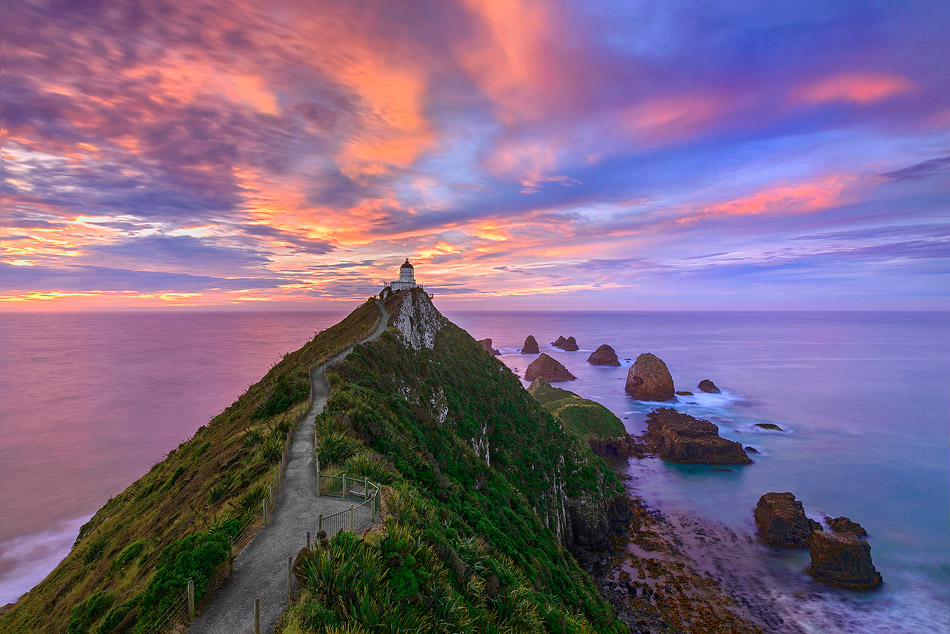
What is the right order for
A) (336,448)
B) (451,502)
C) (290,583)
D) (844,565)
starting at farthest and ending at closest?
1. (844,565)
2. (451,502)
3. (336,448)
4. (290,583)

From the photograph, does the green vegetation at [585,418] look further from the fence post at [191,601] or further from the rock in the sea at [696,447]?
the fence post at [191,601]

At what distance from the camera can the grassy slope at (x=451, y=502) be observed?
10.1 m

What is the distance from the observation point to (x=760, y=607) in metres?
36.5

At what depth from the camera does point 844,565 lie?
4047 centimetres

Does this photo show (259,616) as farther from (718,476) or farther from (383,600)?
(718,476)

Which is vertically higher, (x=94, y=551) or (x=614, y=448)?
(x=94, y=551)

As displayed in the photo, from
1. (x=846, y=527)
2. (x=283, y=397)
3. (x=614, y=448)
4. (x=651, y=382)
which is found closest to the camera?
(x=283, y=397)

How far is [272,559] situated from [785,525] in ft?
192

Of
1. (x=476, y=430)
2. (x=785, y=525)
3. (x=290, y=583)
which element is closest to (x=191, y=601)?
(x=290, y=583)

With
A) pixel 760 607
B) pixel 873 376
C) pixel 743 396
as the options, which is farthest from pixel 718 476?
pixel 873 376

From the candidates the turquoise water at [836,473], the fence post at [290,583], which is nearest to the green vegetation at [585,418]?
the turquoise water at [836,473]

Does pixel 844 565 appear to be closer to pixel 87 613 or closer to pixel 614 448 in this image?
pixel 614 448

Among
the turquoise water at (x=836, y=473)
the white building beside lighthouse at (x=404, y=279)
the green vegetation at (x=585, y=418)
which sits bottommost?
the turquoise water at (x=836, y=473)

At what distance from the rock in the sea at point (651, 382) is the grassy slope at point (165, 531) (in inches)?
4100
